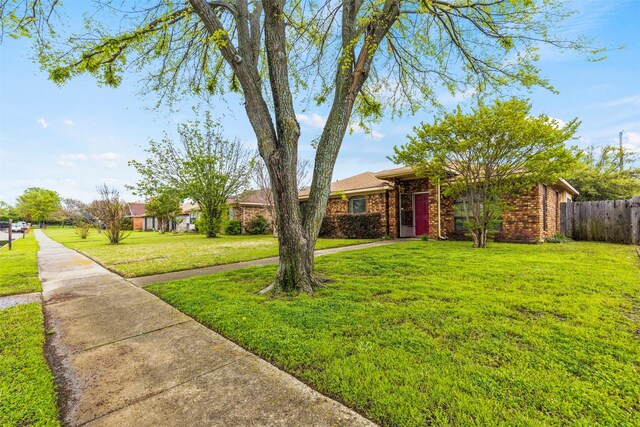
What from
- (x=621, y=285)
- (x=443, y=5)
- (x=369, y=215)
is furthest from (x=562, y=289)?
(x=369, y=215)

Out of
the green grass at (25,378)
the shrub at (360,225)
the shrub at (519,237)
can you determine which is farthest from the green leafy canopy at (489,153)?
the green grass at (25,378)

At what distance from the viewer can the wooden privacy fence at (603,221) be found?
10.1 m

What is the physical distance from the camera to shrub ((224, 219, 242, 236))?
843 inches

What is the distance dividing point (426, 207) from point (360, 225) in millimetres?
3241

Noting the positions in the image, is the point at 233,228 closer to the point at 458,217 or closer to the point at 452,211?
the point at 452,211

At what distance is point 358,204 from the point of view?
604 inches

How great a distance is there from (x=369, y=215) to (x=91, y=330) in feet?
38.8

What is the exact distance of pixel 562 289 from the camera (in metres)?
4.23

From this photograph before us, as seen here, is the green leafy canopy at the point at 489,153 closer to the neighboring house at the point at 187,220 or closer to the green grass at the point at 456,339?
the green grass at the point at 456,339

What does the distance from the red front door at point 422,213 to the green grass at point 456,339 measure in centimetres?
800

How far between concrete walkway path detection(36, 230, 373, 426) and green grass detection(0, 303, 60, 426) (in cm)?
9

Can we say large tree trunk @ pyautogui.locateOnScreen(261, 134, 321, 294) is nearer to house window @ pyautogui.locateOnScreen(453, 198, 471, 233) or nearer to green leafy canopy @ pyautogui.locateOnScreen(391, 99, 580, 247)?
green leafy canopy @ pyautogui.locateOnScreen(391, 99, 580, 247)

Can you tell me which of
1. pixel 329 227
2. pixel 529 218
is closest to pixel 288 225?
pixel 529 218

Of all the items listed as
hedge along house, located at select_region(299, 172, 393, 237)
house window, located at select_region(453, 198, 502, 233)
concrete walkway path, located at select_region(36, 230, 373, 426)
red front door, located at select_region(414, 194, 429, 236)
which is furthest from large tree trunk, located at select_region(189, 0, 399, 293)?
red front door, located at select_region(414, 194, 429, 236)
